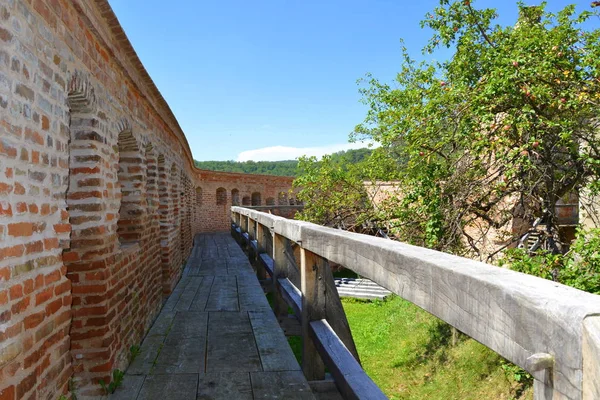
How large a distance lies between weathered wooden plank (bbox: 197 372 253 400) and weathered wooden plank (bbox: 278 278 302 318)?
2.04 ft

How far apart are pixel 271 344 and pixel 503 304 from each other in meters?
2.86

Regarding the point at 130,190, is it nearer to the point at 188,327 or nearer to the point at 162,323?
the point at 162,323

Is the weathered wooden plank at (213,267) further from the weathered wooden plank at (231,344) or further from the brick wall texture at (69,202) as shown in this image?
the weathered wooden plank at (231,344)

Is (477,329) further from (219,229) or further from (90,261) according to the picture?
(219,229)

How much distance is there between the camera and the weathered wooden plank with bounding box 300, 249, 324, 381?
9.41 feet

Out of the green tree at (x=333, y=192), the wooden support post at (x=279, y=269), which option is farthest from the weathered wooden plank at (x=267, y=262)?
the green tree at (x=333, y=192)

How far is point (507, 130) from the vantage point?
17.1 ft

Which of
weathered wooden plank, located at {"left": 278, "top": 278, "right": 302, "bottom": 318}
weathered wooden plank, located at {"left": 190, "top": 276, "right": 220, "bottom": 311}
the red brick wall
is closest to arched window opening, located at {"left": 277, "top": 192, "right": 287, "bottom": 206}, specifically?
the red brick wall

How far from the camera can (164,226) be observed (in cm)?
626

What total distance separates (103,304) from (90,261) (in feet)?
0.97

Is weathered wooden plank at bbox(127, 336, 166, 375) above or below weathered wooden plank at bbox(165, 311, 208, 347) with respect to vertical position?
below

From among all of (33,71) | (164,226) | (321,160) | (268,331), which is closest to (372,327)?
(321,160)

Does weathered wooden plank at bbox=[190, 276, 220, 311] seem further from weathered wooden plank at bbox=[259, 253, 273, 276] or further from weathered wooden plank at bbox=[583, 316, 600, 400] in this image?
weathered wooden plank at bbox=[583, 316, 600, 400]

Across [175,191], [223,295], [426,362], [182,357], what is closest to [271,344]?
[182,357]
